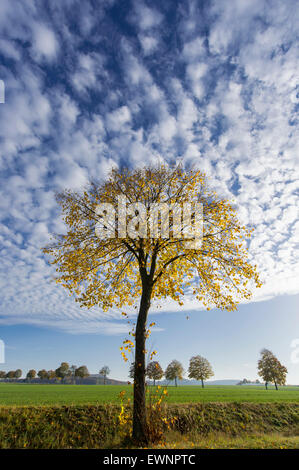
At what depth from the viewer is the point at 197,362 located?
263 feet

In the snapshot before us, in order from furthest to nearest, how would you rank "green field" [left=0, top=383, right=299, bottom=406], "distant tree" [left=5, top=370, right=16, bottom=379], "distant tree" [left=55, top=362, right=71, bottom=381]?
"distant tree" [left=5, top=370, right=16, bottom=379]
"distant tree" [left=55, top=362, right=71, bottom=381]
"green field" [left=0, top=383, right=299, bottom=406]

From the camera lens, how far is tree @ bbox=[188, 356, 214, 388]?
7725cm

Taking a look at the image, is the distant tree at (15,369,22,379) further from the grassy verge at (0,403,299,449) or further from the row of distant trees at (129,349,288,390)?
the grassy verge at (0,403,299,449)

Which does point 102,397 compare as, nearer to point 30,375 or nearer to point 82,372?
point 82,372

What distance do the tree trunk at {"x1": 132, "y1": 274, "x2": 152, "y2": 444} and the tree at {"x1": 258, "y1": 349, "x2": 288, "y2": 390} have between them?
76715 millimetres

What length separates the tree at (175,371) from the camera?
76.1 meters

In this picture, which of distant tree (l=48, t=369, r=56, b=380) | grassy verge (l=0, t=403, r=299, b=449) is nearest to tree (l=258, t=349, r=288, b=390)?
grassy verge (l=0, t=403, r=299, b=449)

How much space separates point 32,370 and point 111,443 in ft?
515

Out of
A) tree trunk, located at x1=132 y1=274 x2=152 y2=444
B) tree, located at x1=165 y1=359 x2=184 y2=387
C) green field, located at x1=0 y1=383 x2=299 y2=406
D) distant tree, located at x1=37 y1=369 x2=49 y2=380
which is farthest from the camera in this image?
distant tree, located at x1=37 y1=369 x2=49 y2=380

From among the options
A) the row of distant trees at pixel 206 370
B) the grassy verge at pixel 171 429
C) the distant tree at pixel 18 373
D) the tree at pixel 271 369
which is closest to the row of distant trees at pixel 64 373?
the distant tree at pixel 18 373

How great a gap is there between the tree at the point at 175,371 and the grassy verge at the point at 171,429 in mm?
63208

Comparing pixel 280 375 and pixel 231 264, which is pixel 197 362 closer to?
pixel 280 375

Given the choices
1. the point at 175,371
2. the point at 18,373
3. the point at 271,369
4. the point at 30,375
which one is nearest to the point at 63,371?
the point at 30,375
